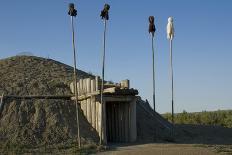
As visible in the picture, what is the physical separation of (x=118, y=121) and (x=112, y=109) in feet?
→ 2.64

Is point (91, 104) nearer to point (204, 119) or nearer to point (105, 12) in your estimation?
point (105, 12)

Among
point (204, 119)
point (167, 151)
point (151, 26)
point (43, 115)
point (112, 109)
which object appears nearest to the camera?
point (167, 151)

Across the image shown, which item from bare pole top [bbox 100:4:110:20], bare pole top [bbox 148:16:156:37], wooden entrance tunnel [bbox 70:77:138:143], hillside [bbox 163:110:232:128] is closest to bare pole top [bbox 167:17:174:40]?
bare pole top [bbox 148:16:156:37]

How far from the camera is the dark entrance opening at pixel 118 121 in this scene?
966 inches

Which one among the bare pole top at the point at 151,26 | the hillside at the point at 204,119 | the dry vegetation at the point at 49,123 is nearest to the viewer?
the dry vegetation at the point at 49,123

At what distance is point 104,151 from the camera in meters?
Result: 20.8

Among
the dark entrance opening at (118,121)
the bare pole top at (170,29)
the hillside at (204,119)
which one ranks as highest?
the bare pole top at (170,29)

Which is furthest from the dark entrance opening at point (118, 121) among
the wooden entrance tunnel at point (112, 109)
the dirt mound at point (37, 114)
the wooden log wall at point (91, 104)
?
the dirt mound at point (37, 114)

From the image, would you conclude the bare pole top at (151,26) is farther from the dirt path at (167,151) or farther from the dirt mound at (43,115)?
the dirt path at (167,151)

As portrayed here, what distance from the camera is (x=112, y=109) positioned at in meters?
25.7

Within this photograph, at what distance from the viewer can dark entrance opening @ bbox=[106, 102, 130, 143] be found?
966 inches

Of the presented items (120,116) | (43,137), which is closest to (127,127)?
(120,116)

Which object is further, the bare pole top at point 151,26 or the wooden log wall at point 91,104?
the bare pole top at point 151,26

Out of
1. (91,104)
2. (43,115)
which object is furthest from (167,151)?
(43,115)
